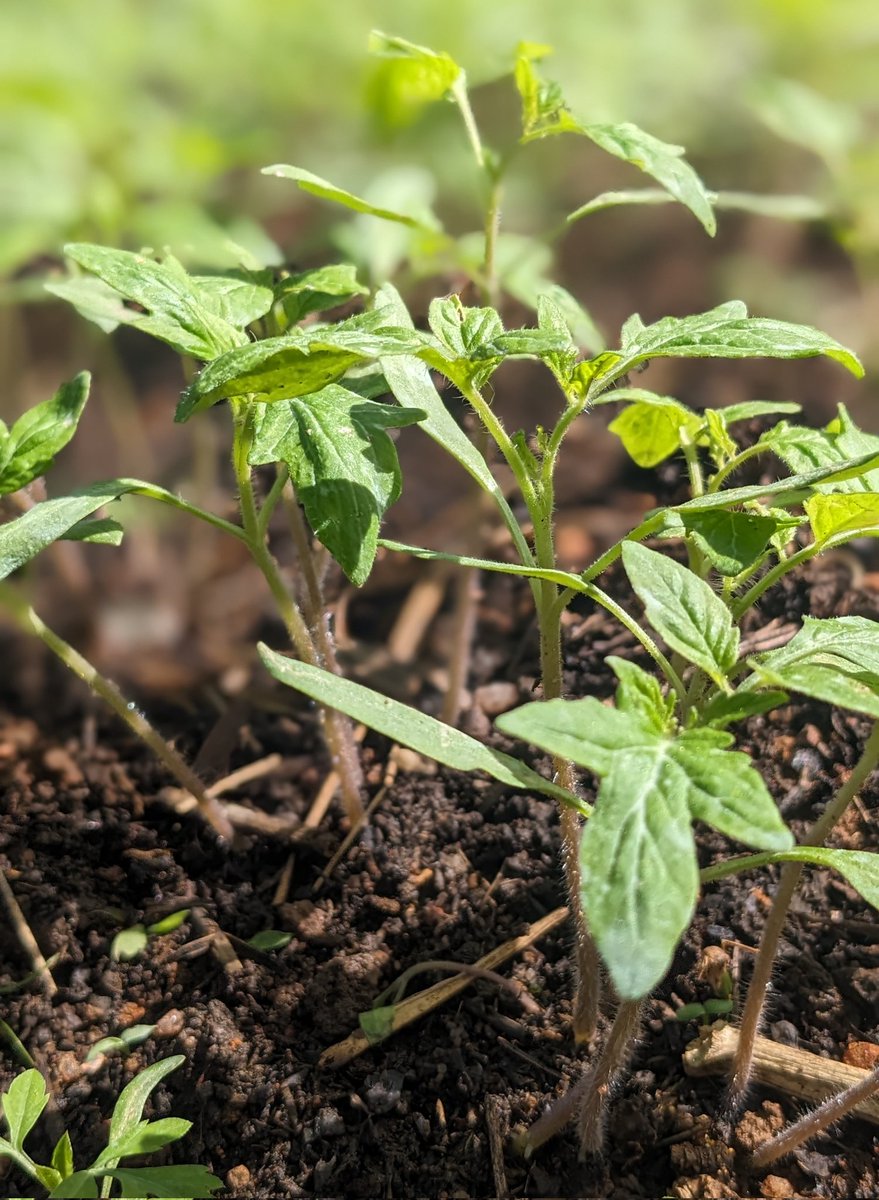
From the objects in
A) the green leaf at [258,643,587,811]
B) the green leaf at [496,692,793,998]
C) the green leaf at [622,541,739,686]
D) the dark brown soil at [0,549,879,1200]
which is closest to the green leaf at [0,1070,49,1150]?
the dark brown soil at [0,549,879,1200]

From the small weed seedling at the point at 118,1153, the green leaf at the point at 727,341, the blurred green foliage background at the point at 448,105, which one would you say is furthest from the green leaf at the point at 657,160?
the blurred green foliage background at the point at 448,105

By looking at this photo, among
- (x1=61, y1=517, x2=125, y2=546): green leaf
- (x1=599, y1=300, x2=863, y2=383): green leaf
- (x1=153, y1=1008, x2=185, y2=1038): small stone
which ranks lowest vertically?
(x1=153, y1=1008, x2=185, y2=1038): small stone

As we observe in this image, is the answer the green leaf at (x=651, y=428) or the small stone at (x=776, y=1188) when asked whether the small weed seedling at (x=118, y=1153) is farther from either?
the green leaf at (x=651, y=428)

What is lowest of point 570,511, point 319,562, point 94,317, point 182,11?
point 570,511

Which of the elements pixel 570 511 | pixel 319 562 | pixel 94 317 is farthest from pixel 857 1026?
pixel 94 317

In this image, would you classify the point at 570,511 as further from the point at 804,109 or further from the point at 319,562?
the point at 804,109

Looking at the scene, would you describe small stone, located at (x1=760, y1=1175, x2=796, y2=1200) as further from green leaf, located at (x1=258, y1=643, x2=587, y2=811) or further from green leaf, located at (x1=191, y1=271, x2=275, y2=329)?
green leaf, located at (x1=191, y1=271, x2=275, y2=329)

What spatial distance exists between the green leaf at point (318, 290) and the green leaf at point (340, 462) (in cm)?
25

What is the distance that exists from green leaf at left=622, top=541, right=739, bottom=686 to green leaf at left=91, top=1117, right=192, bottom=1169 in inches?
26.2

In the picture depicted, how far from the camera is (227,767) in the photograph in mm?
1601

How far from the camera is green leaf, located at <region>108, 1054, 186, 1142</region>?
1021mm

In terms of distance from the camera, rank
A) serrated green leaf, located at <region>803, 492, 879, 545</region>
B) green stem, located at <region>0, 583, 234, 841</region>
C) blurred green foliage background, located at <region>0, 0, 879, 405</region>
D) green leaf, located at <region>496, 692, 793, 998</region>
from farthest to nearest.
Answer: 1. blurred green foliage background, located at <region>0, 0, 879, 405</region>
2. green stem, located at <region>0, 583, 234, 841</region>
3. serrated green leaf, located at <region>803, 492, 879, 545</region>
4. green leaf, located at <region>496, 692, 793, 998</region>

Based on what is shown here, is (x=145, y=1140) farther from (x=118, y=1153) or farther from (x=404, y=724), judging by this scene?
(x=404, y=724)

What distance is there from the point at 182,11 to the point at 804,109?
1.71 meters
